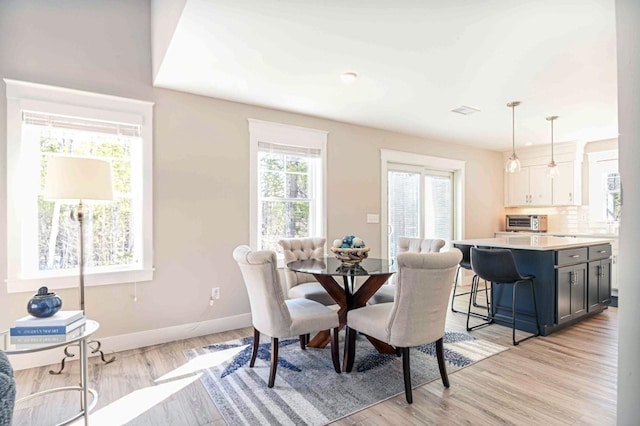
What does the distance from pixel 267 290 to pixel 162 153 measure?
1793 mm

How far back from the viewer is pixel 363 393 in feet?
7.25

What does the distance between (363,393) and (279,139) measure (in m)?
2.70

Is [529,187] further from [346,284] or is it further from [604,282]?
[346,284]

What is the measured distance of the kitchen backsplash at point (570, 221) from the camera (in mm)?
5438

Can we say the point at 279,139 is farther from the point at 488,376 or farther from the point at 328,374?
the point at 488,376

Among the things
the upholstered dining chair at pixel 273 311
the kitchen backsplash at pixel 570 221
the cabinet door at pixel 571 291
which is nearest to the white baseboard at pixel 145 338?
the upholstered dining chair at pixel 273 311

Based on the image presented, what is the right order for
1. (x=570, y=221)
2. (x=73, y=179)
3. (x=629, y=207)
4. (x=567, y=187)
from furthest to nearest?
(x=570, y=221)
(x=567, y=187)
(x=73, y=179)
(x=629, y=207)

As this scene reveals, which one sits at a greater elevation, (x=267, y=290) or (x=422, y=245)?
(x=422, y=245)

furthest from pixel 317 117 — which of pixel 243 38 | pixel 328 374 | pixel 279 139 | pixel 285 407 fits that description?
pixel 285 407

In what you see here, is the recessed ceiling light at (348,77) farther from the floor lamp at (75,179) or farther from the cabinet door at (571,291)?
the cabinet door at (571,291)

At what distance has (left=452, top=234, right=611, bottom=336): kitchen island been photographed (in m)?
3.29

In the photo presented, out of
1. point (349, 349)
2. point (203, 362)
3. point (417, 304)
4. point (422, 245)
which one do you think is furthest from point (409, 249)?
point (203, 362)

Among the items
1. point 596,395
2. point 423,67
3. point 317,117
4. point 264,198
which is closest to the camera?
point 596,395

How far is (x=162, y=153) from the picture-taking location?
3.15m
